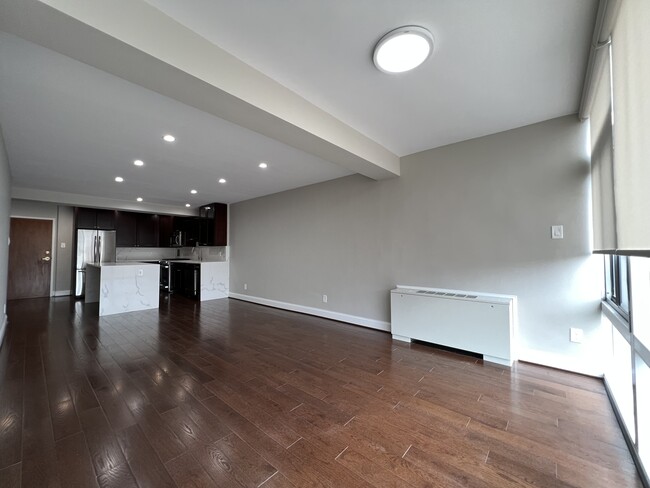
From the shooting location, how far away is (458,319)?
Result: 289 centimetres

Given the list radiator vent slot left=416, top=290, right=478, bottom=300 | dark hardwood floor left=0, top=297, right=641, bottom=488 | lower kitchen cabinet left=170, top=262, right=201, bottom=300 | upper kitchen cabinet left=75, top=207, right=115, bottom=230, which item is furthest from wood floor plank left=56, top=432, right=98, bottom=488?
upper kitchen cabinet left=75, top=207, right=115, bottom=230

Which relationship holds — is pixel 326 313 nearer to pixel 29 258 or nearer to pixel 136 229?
pixel 136 229

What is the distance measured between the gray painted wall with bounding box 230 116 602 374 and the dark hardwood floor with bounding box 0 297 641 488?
65cm

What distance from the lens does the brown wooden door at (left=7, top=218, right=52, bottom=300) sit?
238 inches

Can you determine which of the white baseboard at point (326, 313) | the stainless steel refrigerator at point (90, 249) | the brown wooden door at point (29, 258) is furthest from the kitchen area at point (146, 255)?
the white baseboard at point (326, 313)

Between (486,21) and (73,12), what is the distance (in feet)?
6.72

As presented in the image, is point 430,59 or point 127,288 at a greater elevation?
point 430,59

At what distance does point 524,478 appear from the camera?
1.33 metres

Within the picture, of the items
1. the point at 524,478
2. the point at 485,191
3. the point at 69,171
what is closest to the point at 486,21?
the point at 485,191

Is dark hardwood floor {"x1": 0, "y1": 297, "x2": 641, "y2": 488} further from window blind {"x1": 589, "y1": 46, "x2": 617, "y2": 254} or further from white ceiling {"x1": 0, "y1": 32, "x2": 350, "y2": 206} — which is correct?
white ceiling {"x1": 0, "y1": 32, "x2": 350, "y2": 206}

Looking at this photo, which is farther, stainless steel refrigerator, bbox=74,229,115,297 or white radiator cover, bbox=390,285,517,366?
stainless steel refrigerator, bbox=74,229,115,297

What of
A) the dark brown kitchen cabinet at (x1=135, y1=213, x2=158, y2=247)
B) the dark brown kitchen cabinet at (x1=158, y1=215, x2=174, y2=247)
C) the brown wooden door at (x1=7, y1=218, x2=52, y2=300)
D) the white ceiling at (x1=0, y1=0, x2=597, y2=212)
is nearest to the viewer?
the white ceiling at (x1=0, y1=0, x2=597, y2=212)

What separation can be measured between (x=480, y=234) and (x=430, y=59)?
1.96m

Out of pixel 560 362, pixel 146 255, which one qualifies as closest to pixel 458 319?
pixel 560 362
